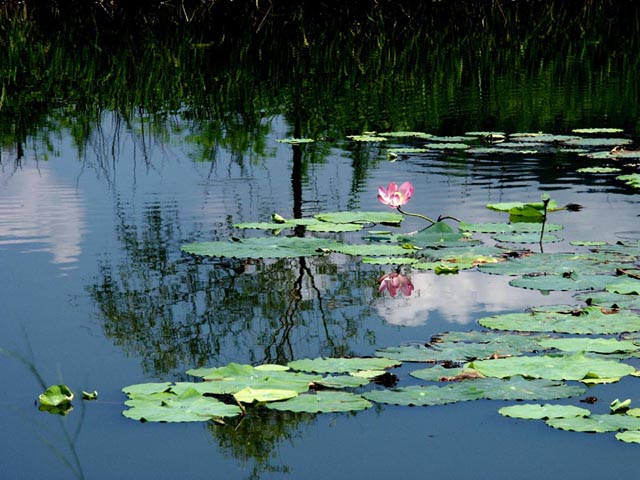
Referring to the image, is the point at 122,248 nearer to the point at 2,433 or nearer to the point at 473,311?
the point at 473,311

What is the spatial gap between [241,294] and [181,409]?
4.00 feet

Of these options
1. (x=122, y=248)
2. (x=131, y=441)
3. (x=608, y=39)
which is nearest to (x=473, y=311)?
(x=131, y=441)

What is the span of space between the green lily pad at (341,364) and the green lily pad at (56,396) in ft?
1.89

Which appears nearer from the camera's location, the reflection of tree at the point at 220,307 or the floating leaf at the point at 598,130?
the reflection of tree at the point at 220,307

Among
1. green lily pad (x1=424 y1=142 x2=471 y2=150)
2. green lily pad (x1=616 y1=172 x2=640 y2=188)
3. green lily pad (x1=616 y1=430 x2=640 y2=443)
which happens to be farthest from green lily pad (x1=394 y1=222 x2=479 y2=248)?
green lily pad (x1=424 y1=142 x2=471 y2=150)

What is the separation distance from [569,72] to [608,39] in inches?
135

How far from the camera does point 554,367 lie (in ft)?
9.22

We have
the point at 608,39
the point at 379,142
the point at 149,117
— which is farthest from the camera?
the point at 608,39

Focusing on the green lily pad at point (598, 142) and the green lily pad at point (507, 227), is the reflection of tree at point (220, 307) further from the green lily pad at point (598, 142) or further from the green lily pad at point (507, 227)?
the green lily pad at point (598, 142)

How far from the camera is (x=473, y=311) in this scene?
3.47m

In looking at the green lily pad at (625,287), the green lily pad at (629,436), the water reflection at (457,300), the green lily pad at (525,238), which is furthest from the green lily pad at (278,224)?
the green lily pad at (629,436)

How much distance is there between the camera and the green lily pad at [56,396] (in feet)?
8.85

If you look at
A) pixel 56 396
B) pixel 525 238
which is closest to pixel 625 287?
pixel 525 238

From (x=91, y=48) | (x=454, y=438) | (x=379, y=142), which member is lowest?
(x=454, y=438)
